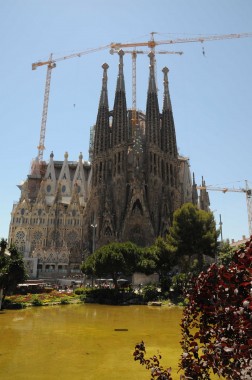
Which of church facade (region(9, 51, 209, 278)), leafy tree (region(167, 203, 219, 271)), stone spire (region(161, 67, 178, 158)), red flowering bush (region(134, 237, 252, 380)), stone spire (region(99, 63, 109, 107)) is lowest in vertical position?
red flowering bush (region(134, 237, 252, 380))

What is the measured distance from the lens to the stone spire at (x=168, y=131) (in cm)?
7506

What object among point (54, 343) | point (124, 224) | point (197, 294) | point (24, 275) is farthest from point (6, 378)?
point (124, 224)

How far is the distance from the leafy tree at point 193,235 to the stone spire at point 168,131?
1345 inches

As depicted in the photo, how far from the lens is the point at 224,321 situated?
4840 mm

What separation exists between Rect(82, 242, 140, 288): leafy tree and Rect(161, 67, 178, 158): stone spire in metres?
39.3

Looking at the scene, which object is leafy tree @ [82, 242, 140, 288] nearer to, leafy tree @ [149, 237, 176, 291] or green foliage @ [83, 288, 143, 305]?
green foliage @ [83, 288, 143, 305]

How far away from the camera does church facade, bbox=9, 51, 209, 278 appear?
6606 cm

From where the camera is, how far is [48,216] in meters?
76.6

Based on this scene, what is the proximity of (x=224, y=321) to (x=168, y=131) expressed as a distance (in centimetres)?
7360

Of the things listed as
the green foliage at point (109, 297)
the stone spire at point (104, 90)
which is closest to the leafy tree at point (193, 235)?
the green foliage at point (109, 297)

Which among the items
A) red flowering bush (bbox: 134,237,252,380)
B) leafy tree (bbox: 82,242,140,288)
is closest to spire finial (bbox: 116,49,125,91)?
leafy tree (bbox: 82,242,140,288)

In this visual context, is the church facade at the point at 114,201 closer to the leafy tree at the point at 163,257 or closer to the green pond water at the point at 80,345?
the leafy tree at the point at 163,257

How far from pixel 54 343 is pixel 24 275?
14.7 m

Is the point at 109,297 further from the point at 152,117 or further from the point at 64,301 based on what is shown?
the point at 152,117
